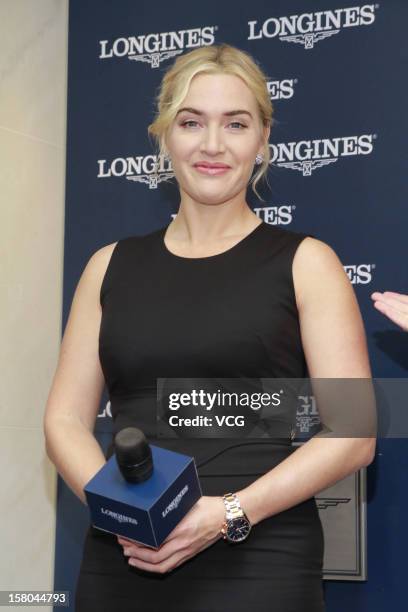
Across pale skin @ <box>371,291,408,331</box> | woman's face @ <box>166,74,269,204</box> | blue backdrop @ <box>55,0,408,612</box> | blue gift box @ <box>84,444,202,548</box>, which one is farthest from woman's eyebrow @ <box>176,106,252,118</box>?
blue backdrop @ <box>55,0,408,612</box>

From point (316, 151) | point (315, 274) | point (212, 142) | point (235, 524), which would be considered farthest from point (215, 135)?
point (316, 151)

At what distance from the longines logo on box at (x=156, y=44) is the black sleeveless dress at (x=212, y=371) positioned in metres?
1.66

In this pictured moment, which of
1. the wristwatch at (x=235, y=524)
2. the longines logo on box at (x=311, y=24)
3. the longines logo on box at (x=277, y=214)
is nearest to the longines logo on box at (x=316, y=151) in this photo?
the longines logo on box at (x=277, y=214)

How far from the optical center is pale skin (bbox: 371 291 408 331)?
A: 203 centimetres

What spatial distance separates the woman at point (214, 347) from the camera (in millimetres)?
1812

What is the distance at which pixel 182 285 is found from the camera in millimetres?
2072

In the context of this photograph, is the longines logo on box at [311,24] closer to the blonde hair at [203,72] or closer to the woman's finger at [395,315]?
the blonde hair at [203,72]

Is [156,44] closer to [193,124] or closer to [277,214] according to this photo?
[277,214]

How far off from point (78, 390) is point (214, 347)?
0.35 meters

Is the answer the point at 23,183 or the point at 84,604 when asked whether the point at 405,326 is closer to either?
the point at 84,604

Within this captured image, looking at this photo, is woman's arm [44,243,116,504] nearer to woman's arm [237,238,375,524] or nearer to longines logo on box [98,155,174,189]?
woman's arm [237,238,375,524]

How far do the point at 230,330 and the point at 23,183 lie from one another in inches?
73.1

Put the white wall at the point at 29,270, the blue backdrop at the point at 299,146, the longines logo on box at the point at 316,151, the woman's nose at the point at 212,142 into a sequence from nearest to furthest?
the woman's nose at the point at 212,142
the blue backdrop at the point at 299,146
the longines logo on box at the point at 316,151
the white wall at the point at 29,270

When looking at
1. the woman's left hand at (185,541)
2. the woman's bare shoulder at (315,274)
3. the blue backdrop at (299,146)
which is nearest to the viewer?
the woman's left hand at (185,541)
